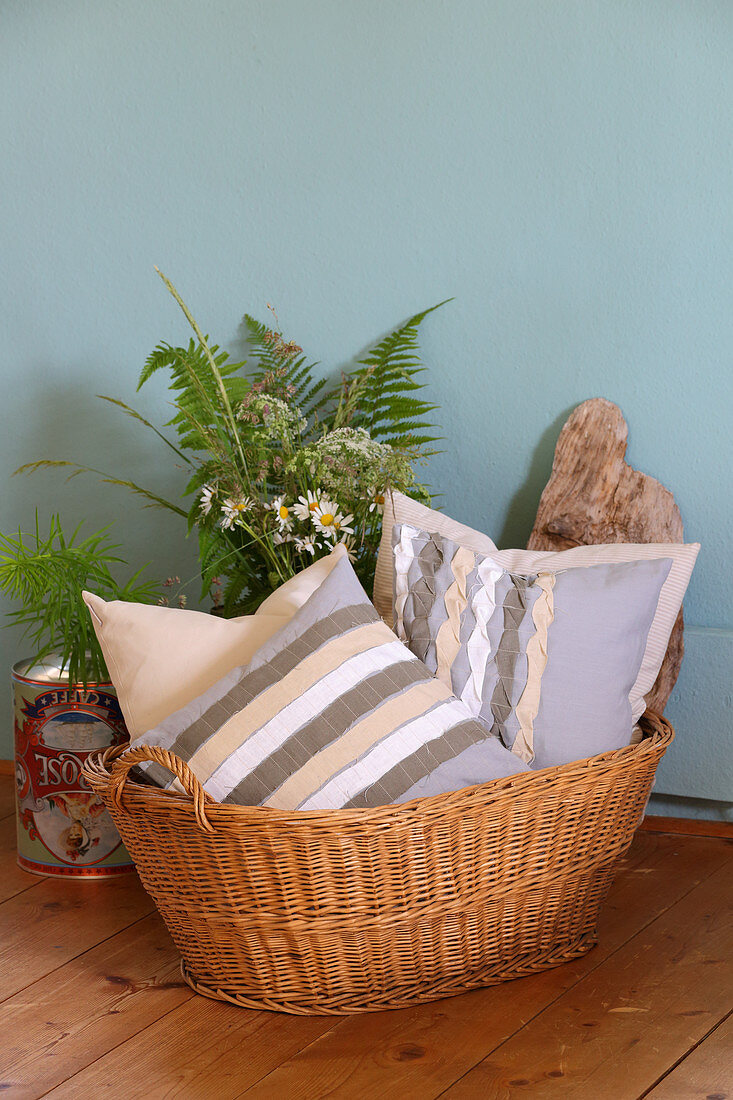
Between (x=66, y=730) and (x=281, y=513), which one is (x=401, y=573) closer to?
(x=281, y=513)

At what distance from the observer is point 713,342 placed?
186cm

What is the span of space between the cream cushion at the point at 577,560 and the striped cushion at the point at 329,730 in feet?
0.64

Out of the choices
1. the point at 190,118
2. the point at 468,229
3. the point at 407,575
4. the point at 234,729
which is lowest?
the point at 234,729

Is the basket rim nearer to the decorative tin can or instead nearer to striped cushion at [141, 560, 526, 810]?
striped cushion at [141, 560, 526, 810]

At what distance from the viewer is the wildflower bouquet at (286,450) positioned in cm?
175

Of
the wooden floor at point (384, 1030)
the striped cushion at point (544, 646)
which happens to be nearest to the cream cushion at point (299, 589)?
the striped cushion at point (544, 646)

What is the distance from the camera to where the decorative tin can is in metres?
1.85

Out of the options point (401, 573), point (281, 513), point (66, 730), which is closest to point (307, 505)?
point (281, 513)

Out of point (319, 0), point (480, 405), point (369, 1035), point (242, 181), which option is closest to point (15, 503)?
point (242, 181)

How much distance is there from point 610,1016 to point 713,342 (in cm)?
116

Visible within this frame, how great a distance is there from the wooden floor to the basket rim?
305 mm

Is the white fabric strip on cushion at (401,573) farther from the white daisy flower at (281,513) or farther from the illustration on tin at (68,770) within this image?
the illustration on tin at (68,770)

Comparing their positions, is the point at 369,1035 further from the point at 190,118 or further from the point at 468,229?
the point at 190,118

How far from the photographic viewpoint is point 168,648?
148 centimetres
